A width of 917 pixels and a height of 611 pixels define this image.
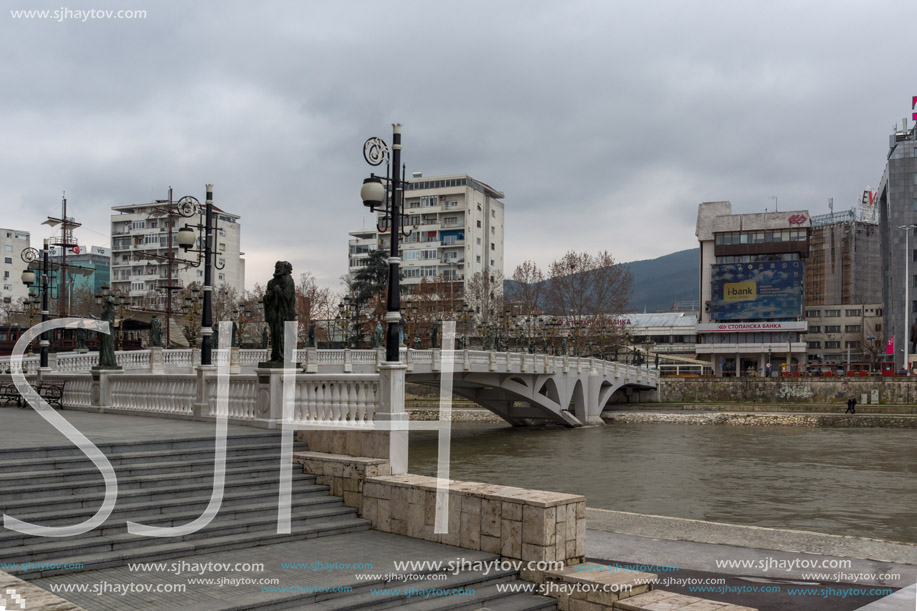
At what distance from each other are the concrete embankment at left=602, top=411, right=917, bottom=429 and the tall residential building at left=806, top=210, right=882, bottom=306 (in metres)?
71.2

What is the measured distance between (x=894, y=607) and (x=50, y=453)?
917 centimetres

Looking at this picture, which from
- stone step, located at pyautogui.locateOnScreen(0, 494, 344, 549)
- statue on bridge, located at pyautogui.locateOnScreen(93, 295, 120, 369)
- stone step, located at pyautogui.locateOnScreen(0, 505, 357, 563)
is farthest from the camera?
statue on bridge, located at pyautogui.locateOnScreen(93, 295, 120, 369)

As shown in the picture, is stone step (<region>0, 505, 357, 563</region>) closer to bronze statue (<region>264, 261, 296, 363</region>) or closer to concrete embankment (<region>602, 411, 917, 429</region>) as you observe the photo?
bronze statue (<region>264, 261, 296, 363</region>)

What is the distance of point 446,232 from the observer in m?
92.5

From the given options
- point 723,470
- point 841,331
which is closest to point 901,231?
point 841,331

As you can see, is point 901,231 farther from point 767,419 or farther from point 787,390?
point 767,419

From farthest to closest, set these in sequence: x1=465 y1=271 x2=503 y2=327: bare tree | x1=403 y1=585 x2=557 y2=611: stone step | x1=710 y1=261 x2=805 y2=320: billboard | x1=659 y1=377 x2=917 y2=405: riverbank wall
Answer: x1=710 y1=261 x2=805 y2=320: billboard < x1=465 y1=271 x2=503 y2=327: bare tree < x1=659 y1=377 x2=917 y2=405: riverbank wall < x1=403 y1=585 x2=557 y2=611: stone step

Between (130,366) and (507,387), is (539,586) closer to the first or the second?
(130,366)

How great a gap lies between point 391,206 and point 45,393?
13.1m

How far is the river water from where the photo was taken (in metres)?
18.4

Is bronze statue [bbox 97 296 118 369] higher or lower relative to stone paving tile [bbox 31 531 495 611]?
higher

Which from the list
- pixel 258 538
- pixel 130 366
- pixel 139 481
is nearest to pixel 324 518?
pixel 258 538

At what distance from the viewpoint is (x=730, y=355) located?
9144cm

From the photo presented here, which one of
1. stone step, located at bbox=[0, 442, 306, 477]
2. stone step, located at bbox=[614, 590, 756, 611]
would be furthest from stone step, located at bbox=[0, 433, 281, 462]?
stone step, located at bbox=[614, 590, 756, 611]
